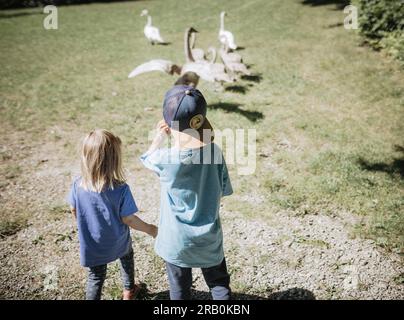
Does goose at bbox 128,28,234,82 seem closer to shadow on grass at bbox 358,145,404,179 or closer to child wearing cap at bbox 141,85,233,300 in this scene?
shadow on grass at bbox 358,145,404,179

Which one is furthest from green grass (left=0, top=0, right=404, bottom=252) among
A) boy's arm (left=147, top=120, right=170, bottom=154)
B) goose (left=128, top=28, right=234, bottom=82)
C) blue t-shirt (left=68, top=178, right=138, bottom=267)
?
boy's arm (left=147, top=120, right=170, bottom=154)

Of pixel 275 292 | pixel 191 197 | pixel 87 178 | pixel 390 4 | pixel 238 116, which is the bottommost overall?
Answer: pixel 275 292

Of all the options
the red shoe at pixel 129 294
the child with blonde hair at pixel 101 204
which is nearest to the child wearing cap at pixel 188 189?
the child with blonde hair at pixel 101 204

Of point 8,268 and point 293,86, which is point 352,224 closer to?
point 8,268

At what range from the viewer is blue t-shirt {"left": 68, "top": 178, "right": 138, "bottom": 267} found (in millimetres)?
2350

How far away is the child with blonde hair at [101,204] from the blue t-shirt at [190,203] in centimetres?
29

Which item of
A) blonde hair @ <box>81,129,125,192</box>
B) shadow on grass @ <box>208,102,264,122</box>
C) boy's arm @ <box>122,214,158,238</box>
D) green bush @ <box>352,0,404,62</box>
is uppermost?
green bush @ <box>352,0,404,62</box>

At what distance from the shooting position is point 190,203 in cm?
220

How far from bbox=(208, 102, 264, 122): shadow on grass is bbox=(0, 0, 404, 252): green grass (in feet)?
0.13

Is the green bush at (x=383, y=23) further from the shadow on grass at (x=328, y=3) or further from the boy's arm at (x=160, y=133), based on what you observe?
the boy's arm at (x=160, y=133)

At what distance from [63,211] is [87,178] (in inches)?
87.7

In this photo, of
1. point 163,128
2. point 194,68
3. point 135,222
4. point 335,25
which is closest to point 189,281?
point 135,222
